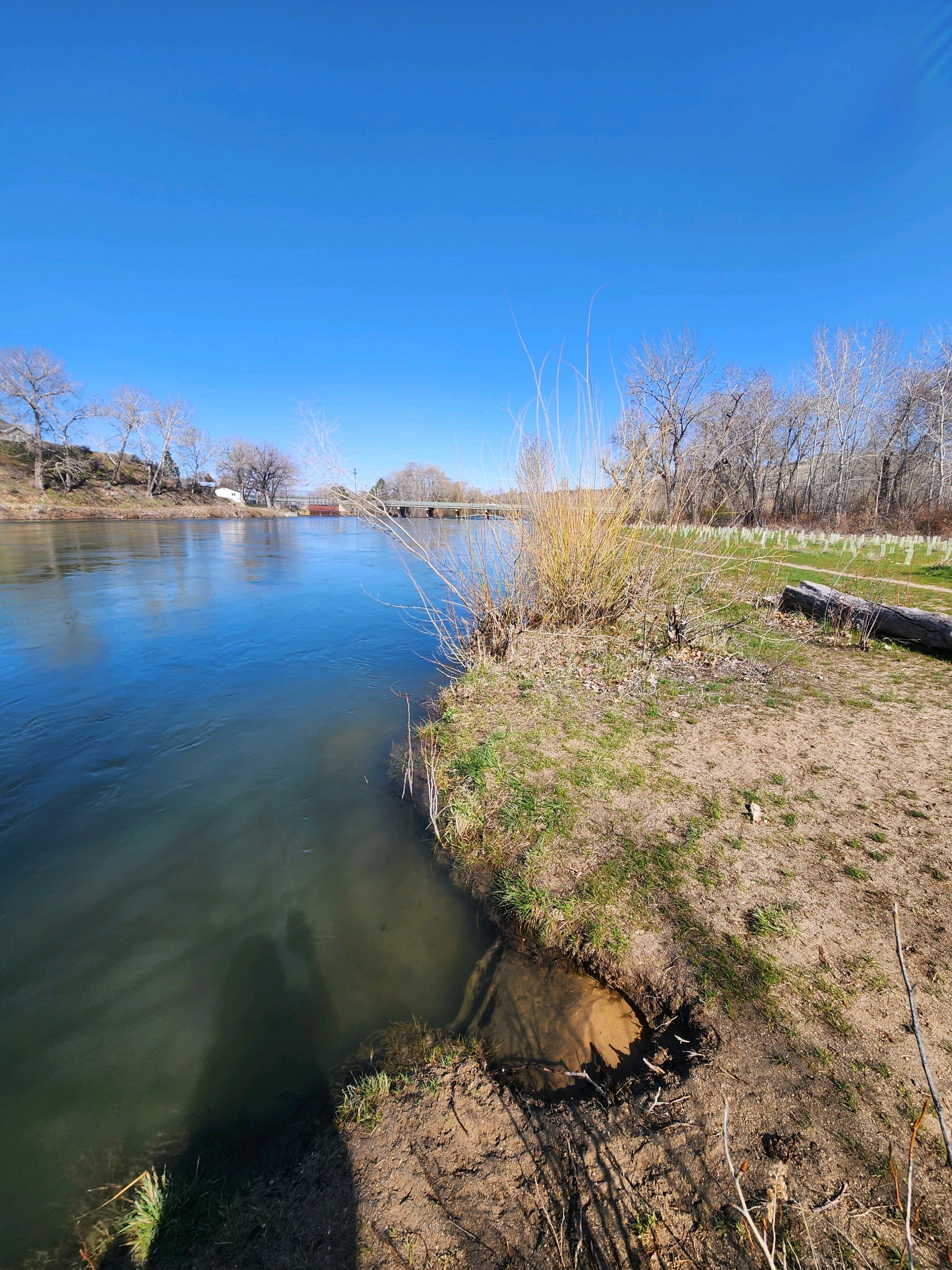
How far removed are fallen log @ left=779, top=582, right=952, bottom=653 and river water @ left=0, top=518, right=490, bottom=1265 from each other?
5837mm

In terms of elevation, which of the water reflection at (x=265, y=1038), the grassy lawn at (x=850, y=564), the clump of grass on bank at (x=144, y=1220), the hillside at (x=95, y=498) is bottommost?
the water reflection at (x=265, y=1038)

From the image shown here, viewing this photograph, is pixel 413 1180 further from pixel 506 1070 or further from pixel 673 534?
pixel 673 534

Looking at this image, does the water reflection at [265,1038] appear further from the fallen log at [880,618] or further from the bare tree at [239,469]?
the bare tree at [239,469]

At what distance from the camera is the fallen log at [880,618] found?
19.3 ft

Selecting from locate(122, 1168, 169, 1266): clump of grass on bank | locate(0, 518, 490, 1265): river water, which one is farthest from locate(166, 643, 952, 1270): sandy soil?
locate(0, 518, 490, 1265): river water

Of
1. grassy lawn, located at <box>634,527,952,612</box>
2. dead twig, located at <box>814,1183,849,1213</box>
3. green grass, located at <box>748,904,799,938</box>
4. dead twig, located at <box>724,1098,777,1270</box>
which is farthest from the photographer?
grassy lawn, located at <box>634,527,952,612</box>

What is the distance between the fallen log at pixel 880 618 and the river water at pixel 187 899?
5837 millimetres

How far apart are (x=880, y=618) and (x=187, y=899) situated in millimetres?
8068

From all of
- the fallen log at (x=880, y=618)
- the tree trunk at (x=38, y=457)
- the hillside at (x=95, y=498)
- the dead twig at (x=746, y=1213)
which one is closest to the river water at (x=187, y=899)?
the dead twig at (x=746, y=1213)

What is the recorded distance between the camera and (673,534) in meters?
6.03

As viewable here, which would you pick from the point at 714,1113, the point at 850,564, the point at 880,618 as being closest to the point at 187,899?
the point at 714,1113

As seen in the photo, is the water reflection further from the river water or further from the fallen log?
the fallen log

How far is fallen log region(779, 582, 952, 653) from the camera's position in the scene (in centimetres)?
589

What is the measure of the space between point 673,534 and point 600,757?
3296 millimetres
